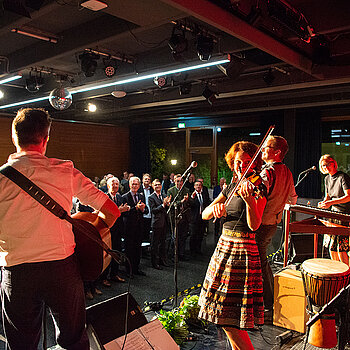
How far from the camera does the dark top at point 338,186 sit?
493 centimetres

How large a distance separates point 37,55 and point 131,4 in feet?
9.24

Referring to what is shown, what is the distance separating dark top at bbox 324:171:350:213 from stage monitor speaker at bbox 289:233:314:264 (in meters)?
0.68

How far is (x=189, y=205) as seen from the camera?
6.52 m

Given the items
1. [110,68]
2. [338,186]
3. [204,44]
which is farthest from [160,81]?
[338,186]

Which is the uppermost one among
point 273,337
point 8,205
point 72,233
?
point 8,205

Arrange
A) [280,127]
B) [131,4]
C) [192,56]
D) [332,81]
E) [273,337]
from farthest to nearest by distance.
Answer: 1. [280,127]
2. [332,81]
3. [192,56]
4. [131,4]
5. [273,337]

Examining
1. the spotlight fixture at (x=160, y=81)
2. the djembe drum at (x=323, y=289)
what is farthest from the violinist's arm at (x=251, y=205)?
the spotlight fixture at (x=160, y=81)

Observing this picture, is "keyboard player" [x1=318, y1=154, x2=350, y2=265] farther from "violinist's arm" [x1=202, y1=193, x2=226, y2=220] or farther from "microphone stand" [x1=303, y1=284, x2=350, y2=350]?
"violinist's arm" [x1=202, y1=193, x2=226, y2=220]

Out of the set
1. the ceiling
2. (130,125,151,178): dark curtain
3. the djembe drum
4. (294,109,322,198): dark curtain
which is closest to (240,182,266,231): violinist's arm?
the djembe drum

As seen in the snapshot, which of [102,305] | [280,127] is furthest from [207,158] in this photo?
[102,305]

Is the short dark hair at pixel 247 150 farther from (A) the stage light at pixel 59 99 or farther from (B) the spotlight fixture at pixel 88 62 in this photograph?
(A) the stage light at pixel 59 99

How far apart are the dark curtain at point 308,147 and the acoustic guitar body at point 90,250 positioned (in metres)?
9.06

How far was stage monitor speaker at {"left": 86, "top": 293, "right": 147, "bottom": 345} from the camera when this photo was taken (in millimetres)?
2432

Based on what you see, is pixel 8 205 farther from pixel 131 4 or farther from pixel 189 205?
pixel 189 205
